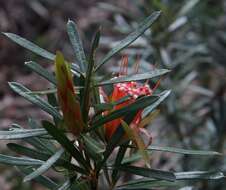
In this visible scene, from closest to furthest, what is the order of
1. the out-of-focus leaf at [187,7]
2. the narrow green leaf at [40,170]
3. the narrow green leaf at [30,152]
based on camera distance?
1. the narrow green leaf at [40,170]
2. the narrow green leaf at [30,152]
3. the out-of-focus leaf at [187,7]

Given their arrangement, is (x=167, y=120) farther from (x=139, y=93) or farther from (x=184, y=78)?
(x=139, y=93)

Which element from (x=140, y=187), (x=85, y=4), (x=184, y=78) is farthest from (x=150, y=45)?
(x=85, y=4)

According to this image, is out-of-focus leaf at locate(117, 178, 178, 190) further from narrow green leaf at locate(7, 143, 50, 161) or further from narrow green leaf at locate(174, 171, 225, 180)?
narrow green leaf at locate(7, 143, 50, 161)

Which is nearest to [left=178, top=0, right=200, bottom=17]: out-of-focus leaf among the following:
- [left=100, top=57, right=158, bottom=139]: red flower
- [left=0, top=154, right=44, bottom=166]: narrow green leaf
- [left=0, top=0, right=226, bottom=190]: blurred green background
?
[left=0, top=0, right=226, bottom=190]: blurred green background

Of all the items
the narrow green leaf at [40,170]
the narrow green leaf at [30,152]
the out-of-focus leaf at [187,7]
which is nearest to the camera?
the narrow green leaf at [40,170]

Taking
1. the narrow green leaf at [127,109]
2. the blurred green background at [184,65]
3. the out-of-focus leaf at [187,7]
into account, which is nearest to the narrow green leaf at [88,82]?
the narrow green leaf at [127,109]

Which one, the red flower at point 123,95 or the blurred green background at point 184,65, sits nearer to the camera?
the red flower at point 123,95

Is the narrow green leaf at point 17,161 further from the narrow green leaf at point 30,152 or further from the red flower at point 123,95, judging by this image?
the red flower at point 123,95

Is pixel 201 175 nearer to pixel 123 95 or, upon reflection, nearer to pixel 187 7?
pixel 123 95
